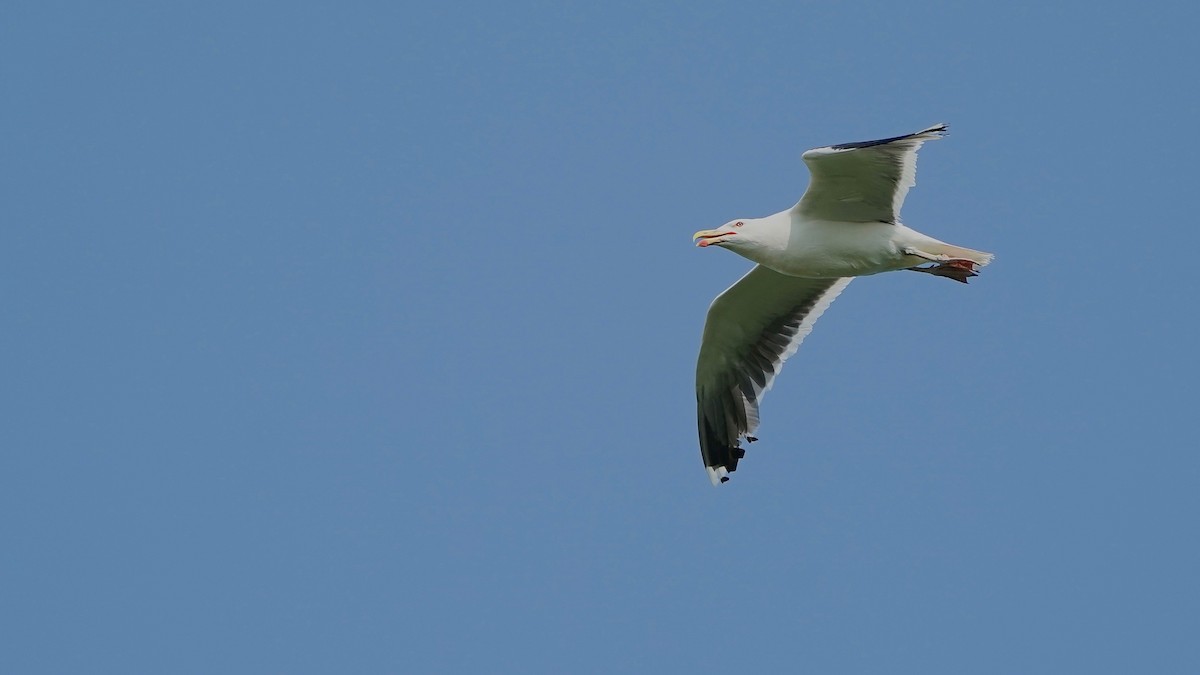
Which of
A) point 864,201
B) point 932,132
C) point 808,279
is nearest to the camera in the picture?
point 932,132

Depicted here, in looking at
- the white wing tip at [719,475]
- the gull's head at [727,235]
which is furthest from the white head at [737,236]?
the white wing tip at [719,475]

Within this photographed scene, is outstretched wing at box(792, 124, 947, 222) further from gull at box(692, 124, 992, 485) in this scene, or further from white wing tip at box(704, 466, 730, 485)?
white wing tip at box(704, 466, 730, 485)

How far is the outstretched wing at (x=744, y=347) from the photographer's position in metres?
14.2

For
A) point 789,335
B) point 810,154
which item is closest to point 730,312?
point 789,335

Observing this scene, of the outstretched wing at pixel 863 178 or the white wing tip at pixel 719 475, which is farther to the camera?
the white wing tip at pixel 719 475

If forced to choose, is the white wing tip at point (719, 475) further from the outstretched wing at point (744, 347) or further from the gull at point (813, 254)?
the gull at point (813, 254)

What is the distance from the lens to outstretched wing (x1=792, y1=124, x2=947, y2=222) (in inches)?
466

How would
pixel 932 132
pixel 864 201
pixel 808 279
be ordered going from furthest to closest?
pixel 808 279 → pixel 864 201 → pixel 932 132

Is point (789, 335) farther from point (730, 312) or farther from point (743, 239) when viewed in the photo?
point (743, 239)

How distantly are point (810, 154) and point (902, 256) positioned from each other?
138 centimetres

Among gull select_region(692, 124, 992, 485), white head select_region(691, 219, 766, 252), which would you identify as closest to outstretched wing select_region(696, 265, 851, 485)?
gull select_region(692, 124, 992, 485)

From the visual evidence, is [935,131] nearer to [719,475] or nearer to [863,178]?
[863,178]

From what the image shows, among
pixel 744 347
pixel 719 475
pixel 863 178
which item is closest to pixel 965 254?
pixel 863 178

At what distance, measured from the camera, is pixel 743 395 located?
48.3 feet
